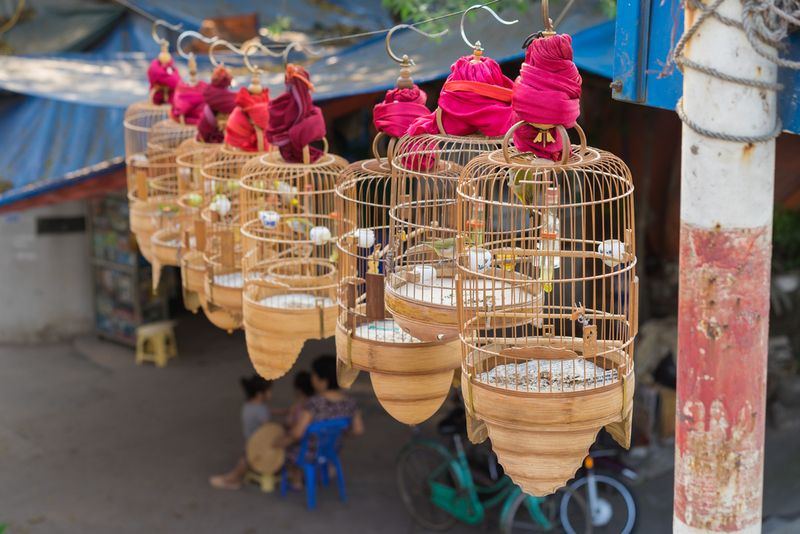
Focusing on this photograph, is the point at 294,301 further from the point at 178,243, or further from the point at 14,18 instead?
the point at 14,18

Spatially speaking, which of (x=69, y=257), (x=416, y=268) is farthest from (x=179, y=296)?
(x=416, y=268)

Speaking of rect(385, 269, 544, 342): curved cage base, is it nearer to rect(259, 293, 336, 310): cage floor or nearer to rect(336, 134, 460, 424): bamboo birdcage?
rect(336, 134, 460, 424): bamboo birdcage

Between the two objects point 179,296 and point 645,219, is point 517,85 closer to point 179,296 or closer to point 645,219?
point 645,219

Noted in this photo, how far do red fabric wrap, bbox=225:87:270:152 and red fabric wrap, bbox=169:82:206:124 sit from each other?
0.71 meters

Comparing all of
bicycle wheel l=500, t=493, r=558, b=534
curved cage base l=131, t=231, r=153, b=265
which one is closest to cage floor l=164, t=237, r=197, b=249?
curved cage base l=131, t=231, r=153, b=265

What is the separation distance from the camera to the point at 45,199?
324 inches

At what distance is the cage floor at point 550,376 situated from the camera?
10.7 ft

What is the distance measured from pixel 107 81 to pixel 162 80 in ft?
9.48

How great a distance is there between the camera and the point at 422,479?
8094 millimetres

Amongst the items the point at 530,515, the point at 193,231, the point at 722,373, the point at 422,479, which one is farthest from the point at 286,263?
the point at 530,515

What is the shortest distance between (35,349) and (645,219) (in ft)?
20.6

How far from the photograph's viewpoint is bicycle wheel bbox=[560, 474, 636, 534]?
299 inches

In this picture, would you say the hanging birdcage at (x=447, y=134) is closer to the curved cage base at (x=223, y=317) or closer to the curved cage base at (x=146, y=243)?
the curved cage base at (x=223, y=317)

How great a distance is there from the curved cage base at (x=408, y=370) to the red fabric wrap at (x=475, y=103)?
750 mm
